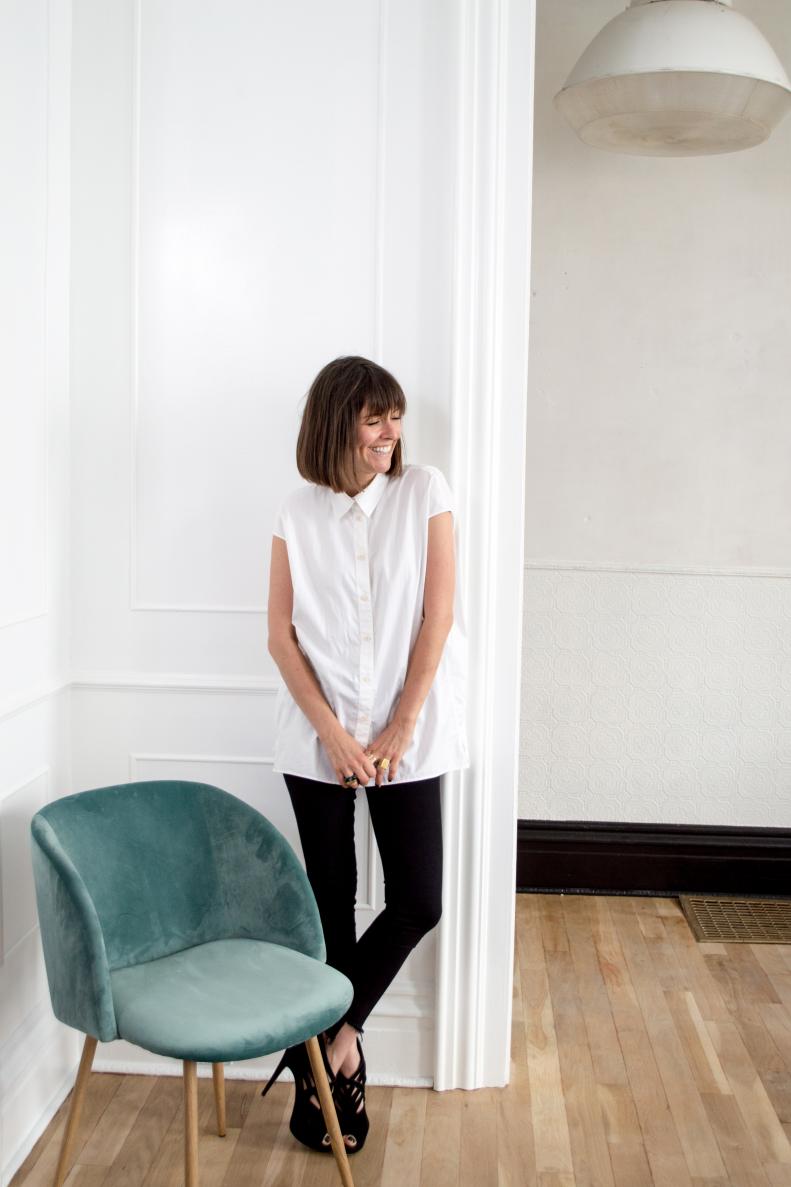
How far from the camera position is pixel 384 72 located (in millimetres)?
2420

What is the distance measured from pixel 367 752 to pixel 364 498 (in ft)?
1.64

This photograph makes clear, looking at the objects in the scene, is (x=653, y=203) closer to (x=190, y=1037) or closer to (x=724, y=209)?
(x=724, y=209)

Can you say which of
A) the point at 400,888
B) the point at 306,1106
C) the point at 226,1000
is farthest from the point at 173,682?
the point at 306,1106

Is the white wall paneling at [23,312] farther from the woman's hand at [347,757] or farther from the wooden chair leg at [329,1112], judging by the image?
the wooden chair leg at [329,1112]

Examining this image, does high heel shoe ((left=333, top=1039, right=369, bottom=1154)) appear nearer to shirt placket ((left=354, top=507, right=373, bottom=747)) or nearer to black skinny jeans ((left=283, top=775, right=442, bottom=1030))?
black skinny jeans ((left=283, top=775, right=442, bottom=1030))

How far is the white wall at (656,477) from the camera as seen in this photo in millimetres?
3553

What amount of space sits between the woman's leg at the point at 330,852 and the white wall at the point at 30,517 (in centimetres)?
55

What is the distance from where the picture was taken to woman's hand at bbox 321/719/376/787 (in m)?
2.25

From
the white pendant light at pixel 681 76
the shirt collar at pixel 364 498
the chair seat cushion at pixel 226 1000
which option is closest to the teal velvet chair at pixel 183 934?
the chair seat cushion at pixel 226 1000

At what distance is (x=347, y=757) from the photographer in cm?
225

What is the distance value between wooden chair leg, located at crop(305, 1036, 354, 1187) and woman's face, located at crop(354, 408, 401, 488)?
1068 millimetres

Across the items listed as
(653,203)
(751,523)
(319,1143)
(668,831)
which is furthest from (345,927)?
(653,203)

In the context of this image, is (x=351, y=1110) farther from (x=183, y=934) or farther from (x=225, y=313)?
(x=225, y=313)

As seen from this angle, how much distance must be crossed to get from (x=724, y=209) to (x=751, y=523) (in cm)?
96
